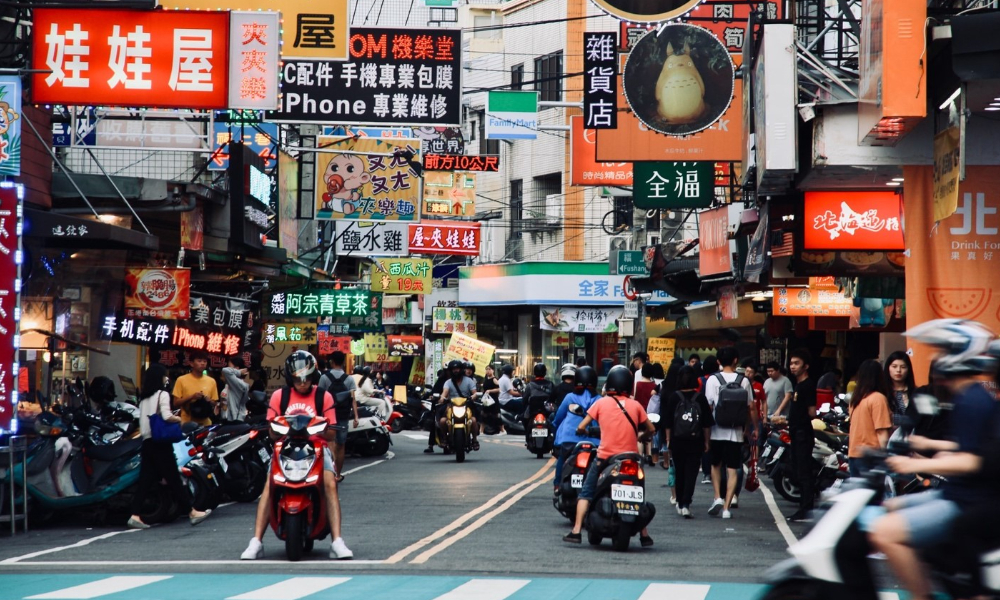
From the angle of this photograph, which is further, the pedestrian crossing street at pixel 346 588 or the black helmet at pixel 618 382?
the black helmet at pixel 618 382

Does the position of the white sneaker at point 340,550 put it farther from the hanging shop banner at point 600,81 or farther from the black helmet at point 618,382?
the hanging shop banner at point 600,81

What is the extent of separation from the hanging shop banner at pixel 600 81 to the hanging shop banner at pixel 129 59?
6.02 metres

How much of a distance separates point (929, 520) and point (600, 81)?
Result: 1513 centimetres

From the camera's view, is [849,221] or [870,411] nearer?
[870,411]

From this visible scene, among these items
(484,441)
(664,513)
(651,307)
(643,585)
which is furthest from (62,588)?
(651,307)

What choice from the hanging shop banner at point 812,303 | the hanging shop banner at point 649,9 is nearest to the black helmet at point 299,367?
the hanging shop banner at point 649,9

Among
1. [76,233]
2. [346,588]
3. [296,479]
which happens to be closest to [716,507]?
[296,479]

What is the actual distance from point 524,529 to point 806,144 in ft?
17.3

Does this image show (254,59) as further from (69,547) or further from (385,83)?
(69,547)

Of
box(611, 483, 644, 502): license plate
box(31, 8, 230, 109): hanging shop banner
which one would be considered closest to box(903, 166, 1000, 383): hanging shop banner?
box(611, 483, 644, 502): license plate

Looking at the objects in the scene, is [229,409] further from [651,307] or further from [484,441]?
[651,307]

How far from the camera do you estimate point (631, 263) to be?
110 ft

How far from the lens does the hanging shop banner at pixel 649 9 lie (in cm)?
1482

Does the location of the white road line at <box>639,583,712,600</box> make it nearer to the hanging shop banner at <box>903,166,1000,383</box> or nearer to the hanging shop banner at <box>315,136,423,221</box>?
the hanging shop banner at <box>903,166,1000,383</box>
